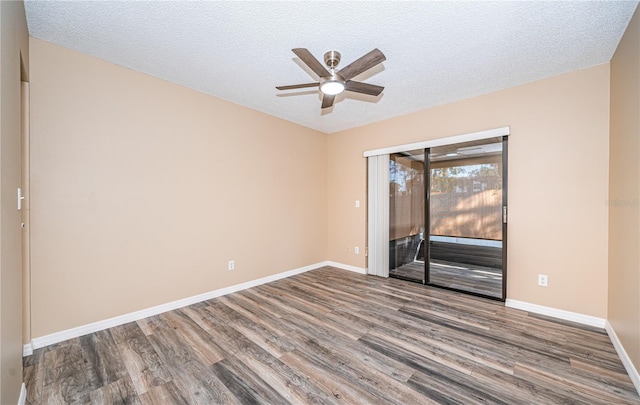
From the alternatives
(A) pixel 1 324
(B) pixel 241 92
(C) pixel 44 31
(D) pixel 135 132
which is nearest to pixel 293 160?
(B) pixel 241 92

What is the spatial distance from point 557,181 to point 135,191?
453cm

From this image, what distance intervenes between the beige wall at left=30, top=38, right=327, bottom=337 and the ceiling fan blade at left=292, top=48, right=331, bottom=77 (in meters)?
1.86

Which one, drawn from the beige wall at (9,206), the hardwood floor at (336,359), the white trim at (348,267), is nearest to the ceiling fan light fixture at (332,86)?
the beige wall at (9,206)

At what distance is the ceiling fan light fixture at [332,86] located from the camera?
222 centimetres

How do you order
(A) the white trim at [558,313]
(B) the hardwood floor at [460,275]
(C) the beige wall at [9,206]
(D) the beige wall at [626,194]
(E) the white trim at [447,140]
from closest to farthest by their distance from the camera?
1. (C) the beige wall at [9,206]
2. (D) the beige wall at [626,194]
3. (A) the white trim at [558,313]
4. (E) the white trim at [447,140]
5. (B) the hardwood floor at [460,275]

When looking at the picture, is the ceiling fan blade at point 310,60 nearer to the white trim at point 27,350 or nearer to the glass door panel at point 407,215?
the glass door panel at point 407,215

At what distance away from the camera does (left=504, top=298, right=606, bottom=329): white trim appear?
256 cm

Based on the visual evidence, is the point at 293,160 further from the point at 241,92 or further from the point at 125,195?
the point at 125,195

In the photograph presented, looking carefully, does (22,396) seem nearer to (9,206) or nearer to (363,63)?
(9,206)

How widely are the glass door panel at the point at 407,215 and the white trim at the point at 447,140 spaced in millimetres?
130

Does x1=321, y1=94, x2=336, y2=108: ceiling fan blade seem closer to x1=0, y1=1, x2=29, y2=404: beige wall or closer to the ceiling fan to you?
the ceiling fan

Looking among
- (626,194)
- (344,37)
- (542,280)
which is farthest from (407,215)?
(344,37)

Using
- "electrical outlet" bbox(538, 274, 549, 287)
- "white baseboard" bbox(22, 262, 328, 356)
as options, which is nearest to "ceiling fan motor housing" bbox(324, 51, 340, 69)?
"white baseboard" bbox(22, 262, 328, 356)

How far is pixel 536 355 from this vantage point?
210 centimetres
